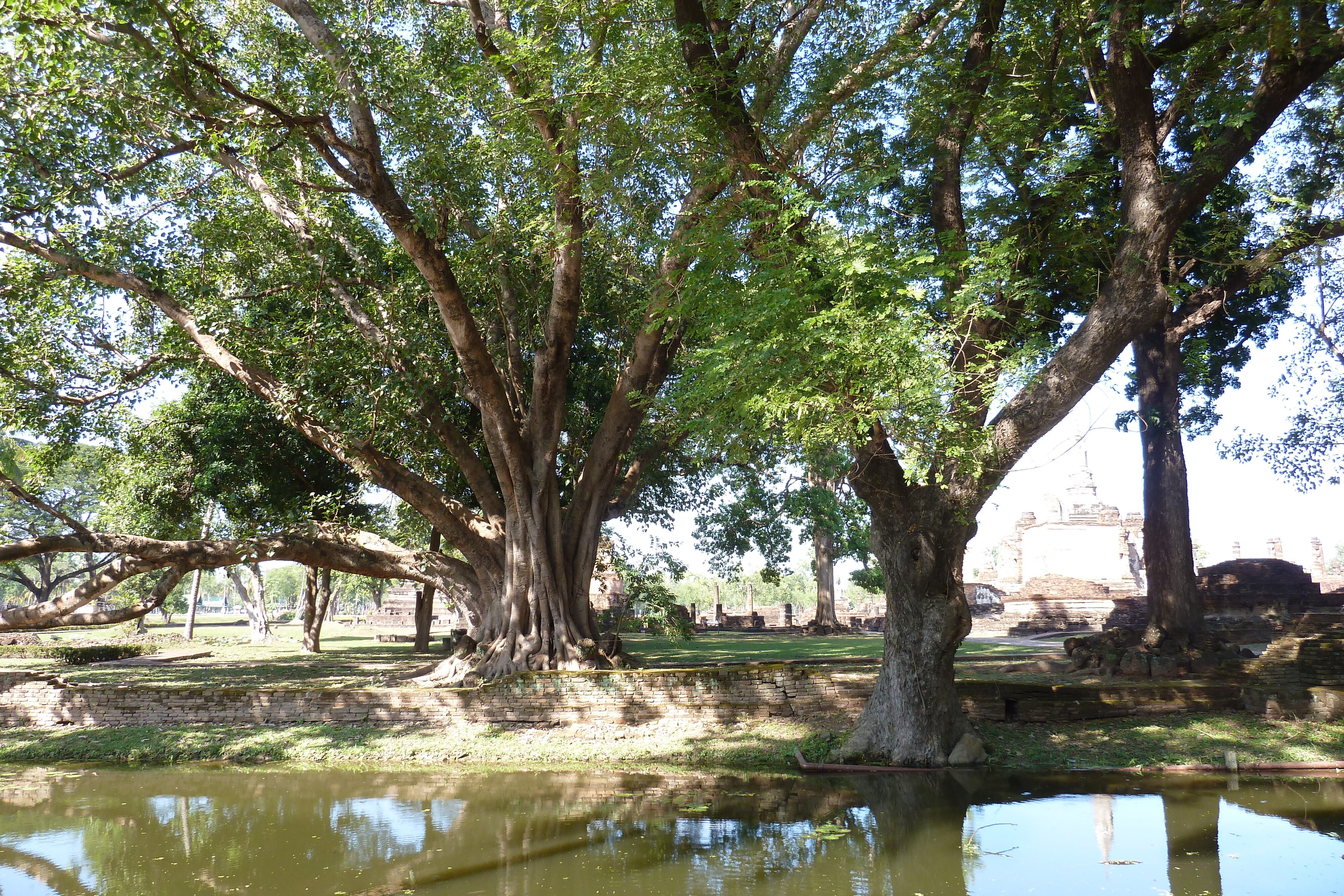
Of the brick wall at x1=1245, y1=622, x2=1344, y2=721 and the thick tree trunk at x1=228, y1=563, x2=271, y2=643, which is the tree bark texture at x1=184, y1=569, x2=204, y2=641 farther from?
the brick wall at x1=1245, y1=622, x2=1344, y2=721

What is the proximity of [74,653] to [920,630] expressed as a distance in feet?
59.5

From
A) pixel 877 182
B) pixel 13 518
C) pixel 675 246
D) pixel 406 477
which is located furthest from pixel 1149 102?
pixel 13 518

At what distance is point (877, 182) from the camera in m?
7.27

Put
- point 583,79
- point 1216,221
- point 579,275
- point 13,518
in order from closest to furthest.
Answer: point 583,79
point 1216,221
point 579,275
point 13,518

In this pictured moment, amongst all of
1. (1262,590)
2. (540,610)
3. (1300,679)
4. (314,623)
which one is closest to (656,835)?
(540,610)

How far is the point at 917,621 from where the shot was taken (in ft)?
25.7

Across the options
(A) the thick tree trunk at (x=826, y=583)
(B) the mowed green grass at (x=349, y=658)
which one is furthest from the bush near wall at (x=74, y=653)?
(A) the thick tree trunk at (x=826, y=583)

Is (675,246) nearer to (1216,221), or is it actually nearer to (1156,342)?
(1216,221)

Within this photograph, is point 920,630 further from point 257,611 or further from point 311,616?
point 257,611

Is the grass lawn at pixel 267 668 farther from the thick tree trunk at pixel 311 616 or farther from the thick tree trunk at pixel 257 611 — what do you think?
the thick tree trunk at pixel 257 611

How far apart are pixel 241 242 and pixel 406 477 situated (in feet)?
13.3

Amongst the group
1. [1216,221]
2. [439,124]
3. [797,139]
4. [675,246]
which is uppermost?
[439,124]

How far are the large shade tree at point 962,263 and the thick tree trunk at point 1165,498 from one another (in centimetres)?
454

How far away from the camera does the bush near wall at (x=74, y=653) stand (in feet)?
57.4
